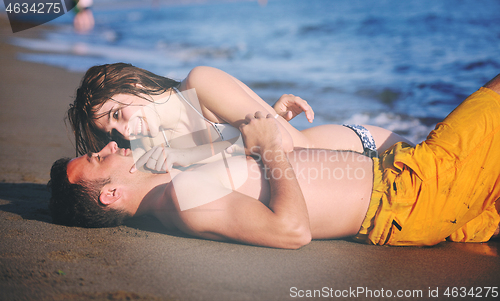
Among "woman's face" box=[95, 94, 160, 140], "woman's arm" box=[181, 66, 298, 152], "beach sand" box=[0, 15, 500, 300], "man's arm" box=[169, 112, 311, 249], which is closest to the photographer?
"beach sand" box=[0, 15, 500, 300]

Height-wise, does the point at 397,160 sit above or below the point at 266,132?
A: below

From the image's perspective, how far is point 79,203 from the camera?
2014 millimetres

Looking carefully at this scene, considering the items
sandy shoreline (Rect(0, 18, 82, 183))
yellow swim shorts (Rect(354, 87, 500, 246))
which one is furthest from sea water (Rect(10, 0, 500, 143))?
yellow swim shorts (Rect(354, 87, 500, 246))

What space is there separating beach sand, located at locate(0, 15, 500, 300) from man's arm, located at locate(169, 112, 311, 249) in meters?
0.16

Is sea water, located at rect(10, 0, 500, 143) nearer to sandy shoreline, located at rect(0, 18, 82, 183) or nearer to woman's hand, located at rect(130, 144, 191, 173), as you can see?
sandy shoreline, located at rect(0, 18, 82, 183)

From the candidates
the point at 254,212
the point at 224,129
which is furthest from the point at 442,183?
the point at 224,129

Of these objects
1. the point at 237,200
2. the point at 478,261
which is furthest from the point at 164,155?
the point at 478,261

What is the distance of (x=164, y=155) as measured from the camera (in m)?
2.04

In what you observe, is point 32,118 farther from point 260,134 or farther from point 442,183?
point 442,183

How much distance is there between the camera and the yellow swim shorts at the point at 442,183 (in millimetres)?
1787

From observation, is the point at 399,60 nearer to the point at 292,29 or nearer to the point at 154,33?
the point at 292,29

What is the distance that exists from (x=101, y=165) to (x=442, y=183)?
1.91m

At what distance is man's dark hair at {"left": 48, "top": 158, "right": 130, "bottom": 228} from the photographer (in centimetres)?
196

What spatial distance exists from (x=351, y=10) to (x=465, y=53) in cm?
858
